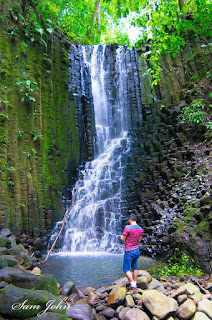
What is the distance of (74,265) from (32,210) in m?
3.29

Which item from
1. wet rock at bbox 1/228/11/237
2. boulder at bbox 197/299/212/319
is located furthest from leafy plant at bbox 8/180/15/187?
boulder at bbox 197/299/212/319

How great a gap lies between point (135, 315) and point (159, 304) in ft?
1.54

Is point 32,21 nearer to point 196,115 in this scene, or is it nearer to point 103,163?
point 103,163

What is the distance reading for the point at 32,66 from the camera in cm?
1132

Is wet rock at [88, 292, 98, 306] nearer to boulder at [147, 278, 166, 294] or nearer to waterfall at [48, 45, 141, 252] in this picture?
boulder at [147, 278, 166, 294]

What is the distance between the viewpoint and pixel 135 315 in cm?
380

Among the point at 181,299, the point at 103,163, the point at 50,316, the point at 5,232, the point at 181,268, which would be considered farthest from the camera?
the point at 103,163

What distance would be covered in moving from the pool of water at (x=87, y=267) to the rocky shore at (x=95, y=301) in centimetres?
116

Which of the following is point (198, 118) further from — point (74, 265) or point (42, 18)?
point (42, 18)

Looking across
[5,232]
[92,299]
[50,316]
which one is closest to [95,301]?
[92,299]

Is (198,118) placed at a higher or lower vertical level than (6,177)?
higher

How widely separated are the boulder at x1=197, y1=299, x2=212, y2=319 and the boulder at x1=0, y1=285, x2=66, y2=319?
7.97ft

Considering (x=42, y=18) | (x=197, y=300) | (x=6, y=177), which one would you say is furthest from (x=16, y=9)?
(x=197, y=300)

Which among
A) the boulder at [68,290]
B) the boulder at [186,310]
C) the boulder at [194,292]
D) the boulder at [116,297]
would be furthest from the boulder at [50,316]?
the boulder at [194,292]
